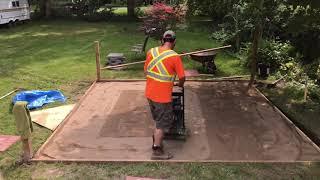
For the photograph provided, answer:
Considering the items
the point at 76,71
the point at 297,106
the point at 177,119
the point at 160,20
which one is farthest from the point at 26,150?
the point at 160,20

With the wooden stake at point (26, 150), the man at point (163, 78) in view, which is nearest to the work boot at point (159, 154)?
the man at point (163, 78)

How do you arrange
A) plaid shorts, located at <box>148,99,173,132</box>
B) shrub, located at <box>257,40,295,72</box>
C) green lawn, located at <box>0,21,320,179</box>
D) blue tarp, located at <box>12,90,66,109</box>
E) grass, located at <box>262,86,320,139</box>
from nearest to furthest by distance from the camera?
green lawn, located at <box>0,21,320,179</box> → plaid shorts, located at <box>148,99,173,132</box> → grass, located at <box>262,86,320,139</box> → blue tarp, located at <box>12,90,66,109</box> → shrub, located at <box>257,40,295,72</box>

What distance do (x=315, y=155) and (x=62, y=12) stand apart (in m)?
24.6

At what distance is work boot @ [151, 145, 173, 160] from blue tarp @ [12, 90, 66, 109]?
362 centimetres

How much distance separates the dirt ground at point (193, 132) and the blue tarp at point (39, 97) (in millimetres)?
667

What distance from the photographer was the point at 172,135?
7262 millimetres

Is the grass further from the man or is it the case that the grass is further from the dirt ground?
the man

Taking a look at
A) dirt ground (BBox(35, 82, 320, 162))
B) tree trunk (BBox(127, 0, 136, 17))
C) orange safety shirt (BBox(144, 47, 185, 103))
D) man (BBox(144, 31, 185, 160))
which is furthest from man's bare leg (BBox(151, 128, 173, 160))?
tree trunk (BBox(127, 0, 136, 17))

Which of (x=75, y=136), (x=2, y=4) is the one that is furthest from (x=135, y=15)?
(x=75, y=136)

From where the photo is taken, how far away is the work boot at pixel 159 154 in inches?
256

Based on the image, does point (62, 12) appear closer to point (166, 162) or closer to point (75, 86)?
point (75, 86)

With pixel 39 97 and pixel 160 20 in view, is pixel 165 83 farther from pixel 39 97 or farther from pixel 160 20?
pixel 160 20

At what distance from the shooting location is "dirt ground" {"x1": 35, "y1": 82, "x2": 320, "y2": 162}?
6727 millimetres

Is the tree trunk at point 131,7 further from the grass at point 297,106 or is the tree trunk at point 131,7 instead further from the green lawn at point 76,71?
the grass at point 297,106
